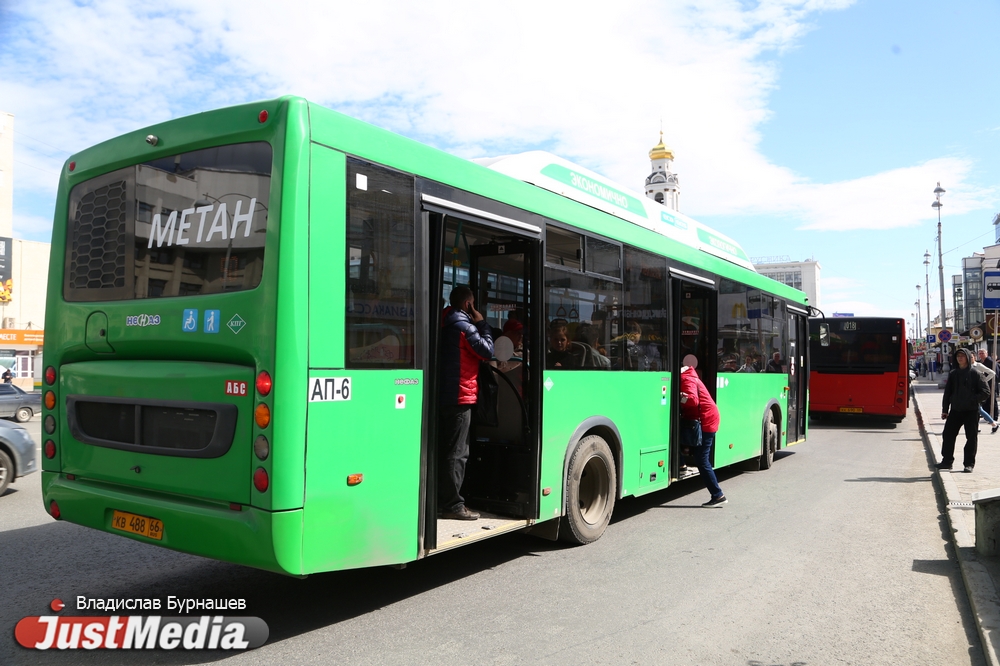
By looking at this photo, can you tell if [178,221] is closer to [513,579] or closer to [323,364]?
[323,364]

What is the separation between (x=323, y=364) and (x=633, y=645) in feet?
8.12

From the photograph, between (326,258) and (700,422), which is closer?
(326,258)

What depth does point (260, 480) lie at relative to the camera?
165 inches

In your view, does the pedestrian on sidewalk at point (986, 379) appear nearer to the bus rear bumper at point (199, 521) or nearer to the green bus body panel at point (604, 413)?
the green bus body panel at point (604, 413)

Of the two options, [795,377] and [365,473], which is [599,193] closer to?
[365,473]

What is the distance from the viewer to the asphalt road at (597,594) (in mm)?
4480

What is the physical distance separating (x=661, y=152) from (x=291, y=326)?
9307cm

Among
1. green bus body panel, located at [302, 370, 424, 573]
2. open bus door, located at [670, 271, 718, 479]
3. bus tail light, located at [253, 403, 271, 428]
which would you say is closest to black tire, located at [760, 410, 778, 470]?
open bus door, located at [670, 271, 718, 479]

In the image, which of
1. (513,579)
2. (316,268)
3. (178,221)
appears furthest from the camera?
(513,579)

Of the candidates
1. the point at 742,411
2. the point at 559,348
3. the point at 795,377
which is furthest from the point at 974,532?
the point at 795,377

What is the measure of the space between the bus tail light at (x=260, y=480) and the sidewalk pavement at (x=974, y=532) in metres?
4.14

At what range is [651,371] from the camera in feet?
27.3

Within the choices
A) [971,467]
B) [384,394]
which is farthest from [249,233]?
[971,467]

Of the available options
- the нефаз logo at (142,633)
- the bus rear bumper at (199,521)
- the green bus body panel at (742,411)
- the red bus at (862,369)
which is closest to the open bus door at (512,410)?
the нефаз logo at (142,633)
